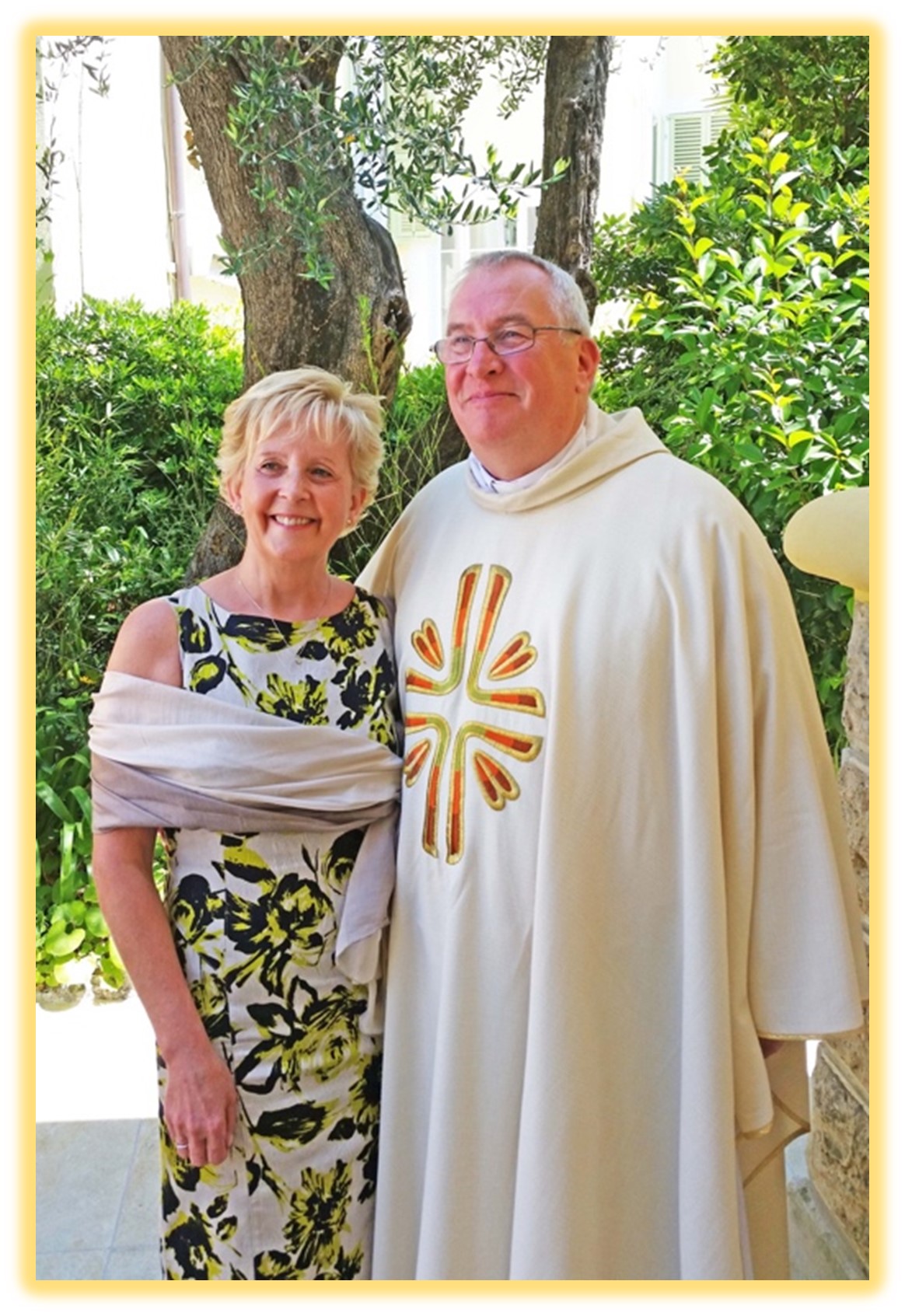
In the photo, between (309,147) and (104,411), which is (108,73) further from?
(104,411)

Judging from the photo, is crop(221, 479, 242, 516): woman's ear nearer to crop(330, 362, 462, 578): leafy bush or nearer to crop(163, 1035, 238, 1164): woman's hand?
crop(163, 1035, 238, 1164): woman's hand

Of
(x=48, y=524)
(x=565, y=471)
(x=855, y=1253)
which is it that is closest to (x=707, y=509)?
(x=565, y=471)

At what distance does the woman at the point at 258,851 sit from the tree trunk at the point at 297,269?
1578 millimetres

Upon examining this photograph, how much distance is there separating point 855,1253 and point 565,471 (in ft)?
5.50

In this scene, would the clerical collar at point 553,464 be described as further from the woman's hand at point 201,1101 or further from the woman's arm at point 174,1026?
the woman's hand at point 201,1101

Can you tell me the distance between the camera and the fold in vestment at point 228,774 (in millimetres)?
2006

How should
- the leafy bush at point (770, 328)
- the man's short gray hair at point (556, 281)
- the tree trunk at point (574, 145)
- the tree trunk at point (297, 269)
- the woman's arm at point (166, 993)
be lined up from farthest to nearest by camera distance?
the leafy bush at point (770, 328), the tree trunk at point (574, 145), the tree trunk at point (297, 269), the man's short gray hair at point (556, 281), the woman's arm at point (166, 993)

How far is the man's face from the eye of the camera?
2.09 metres

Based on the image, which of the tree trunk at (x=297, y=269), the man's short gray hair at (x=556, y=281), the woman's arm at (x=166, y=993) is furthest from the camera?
the tree trunk at (x=297, y=269)

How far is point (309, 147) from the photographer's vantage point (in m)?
3.28

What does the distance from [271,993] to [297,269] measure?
235 centimetres

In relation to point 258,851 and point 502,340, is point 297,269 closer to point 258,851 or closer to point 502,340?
point 502,340

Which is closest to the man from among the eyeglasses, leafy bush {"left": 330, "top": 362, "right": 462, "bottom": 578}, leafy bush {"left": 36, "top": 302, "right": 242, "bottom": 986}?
the eyeglasses

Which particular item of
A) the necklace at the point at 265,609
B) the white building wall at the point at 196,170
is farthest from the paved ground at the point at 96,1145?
the white building wall at the point at 196,170
